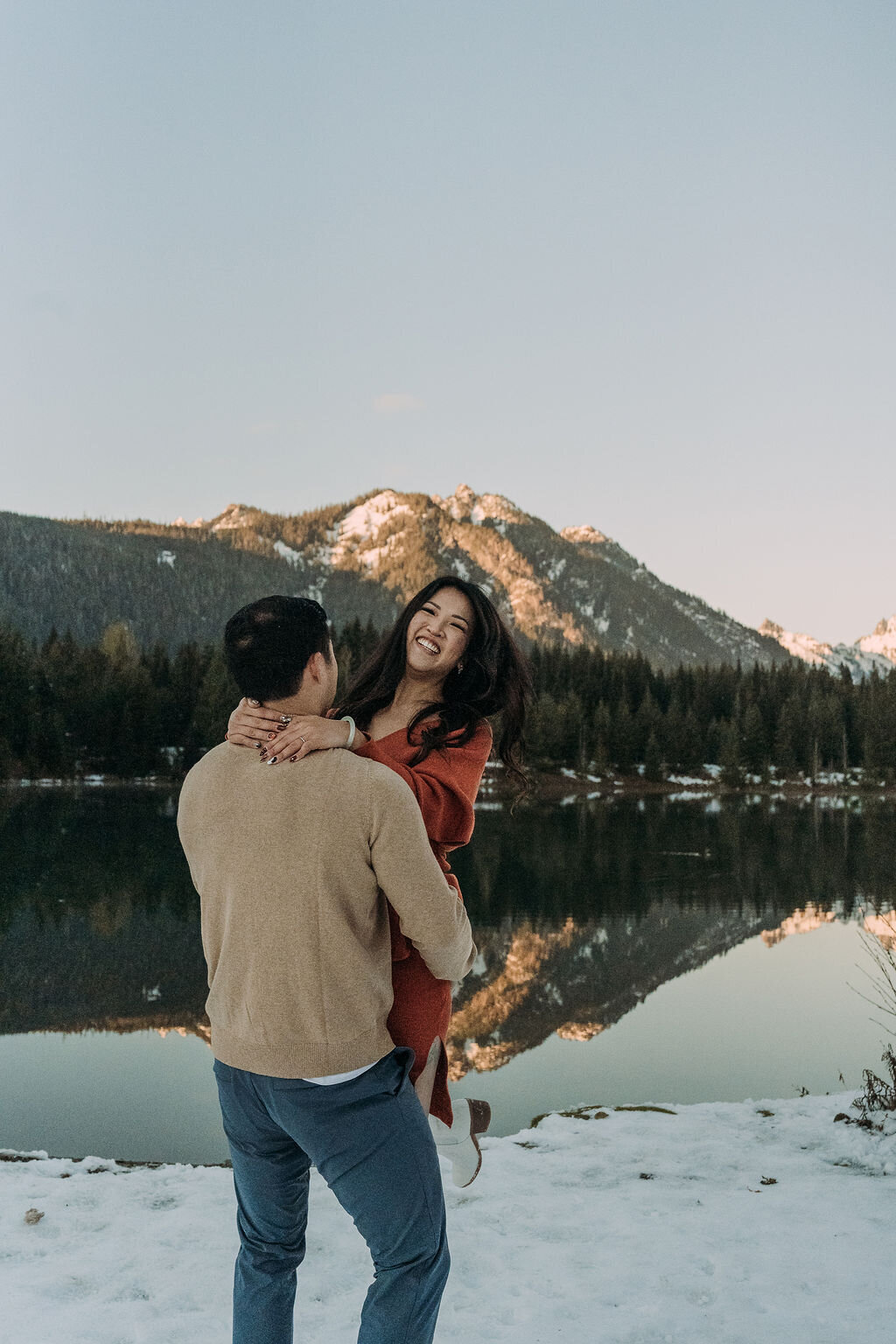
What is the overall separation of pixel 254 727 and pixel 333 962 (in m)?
0.58

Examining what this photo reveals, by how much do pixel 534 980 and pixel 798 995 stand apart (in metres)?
3.86

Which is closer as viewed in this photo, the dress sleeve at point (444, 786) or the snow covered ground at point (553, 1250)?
the dress sleeve at point (444, 786)

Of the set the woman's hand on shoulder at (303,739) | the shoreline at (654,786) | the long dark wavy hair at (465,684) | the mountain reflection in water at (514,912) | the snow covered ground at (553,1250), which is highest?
the long dark wavy hair at (465,684)

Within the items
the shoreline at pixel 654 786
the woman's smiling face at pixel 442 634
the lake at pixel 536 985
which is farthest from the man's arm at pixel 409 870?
the shoreline at pixel 654 786

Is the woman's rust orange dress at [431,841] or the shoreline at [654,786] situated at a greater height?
the woman's rust orange dress at [431,841]

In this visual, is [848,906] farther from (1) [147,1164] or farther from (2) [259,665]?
(2) [259,665]

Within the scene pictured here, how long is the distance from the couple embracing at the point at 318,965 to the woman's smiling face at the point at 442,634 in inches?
21.2

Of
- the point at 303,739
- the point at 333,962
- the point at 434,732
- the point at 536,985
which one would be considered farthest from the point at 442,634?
the point at 536,985

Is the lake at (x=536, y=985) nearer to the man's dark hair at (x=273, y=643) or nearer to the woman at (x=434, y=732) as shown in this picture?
the woman at (x=434, y=732)

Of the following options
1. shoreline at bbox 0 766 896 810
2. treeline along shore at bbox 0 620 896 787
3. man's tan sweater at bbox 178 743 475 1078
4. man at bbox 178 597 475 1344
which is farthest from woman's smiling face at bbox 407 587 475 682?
shoreline at bbox 0 766 896 810

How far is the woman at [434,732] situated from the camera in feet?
8.02

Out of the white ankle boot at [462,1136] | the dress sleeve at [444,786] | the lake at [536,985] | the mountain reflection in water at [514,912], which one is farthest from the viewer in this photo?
the mountain reflection in water at [514,912]

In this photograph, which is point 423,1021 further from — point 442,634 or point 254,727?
point 442,634

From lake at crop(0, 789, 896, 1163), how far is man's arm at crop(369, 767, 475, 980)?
6.89 m
